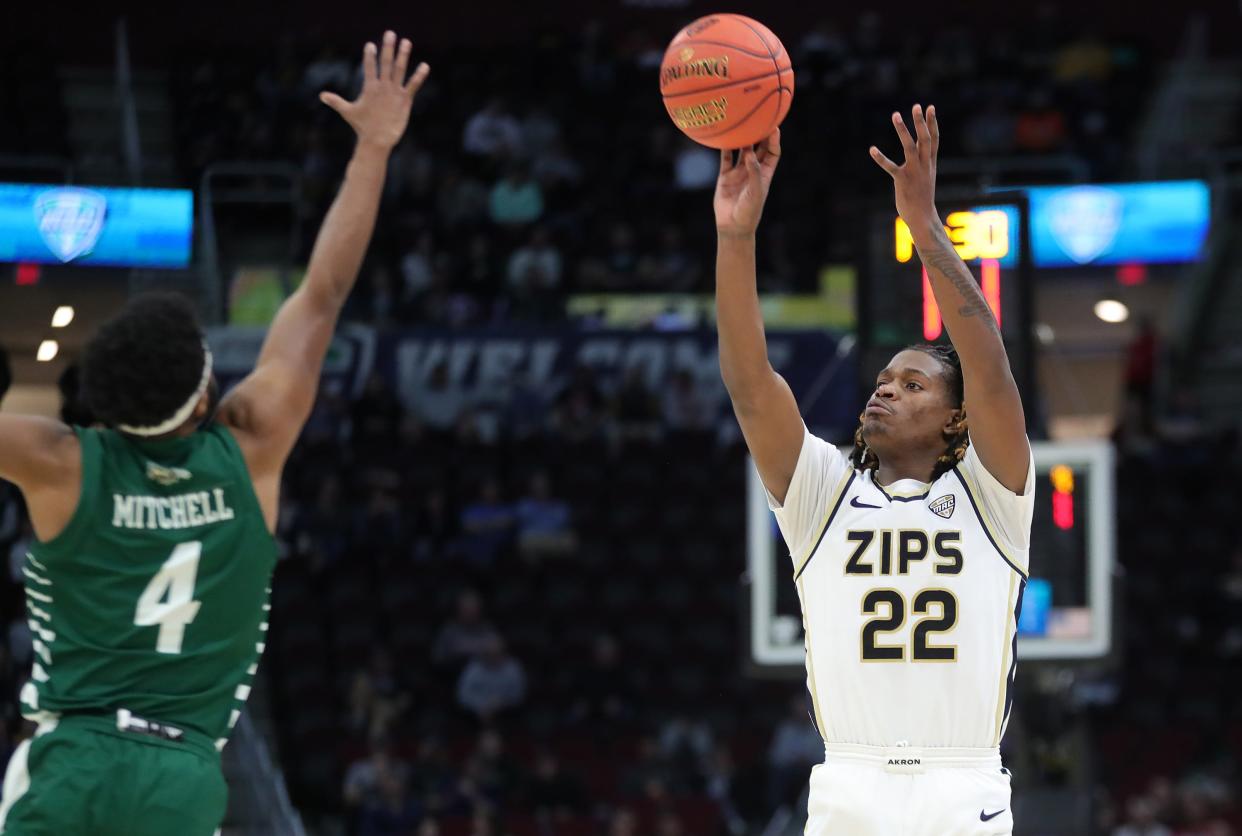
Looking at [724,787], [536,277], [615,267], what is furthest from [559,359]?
[724,787]

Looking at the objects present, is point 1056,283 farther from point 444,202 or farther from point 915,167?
point 915,167

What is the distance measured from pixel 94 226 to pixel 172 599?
12.3 meters

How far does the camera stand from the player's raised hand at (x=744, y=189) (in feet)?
14.5

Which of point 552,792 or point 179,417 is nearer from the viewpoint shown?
point 179,417

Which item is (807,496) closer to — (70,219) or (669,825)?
(669,825)

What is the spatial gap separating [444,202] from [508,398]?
2.55 m

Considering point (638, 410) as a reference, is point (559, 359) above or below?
above

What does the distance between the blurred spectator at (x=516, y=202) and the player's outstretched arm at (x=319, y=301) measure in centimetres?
1411

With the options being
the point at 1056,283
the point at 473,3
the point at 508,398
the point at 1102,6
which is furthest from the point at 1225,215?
the point at 473,3

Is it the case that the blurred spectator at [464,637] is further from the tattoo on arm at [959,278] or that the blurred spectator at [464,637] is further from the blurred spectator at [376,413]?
the tattoo on arm at [959,278]

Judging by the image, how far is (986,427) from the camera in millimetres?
4293

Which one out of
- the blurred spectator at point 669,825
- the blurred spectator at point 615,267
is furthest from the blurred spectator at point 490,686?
the blurred spectator at point 615,267

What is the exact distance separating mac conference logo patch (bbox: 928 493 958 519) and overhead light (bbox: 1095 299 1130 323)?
15726mm

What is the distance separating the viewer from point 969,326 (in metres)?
4.26
